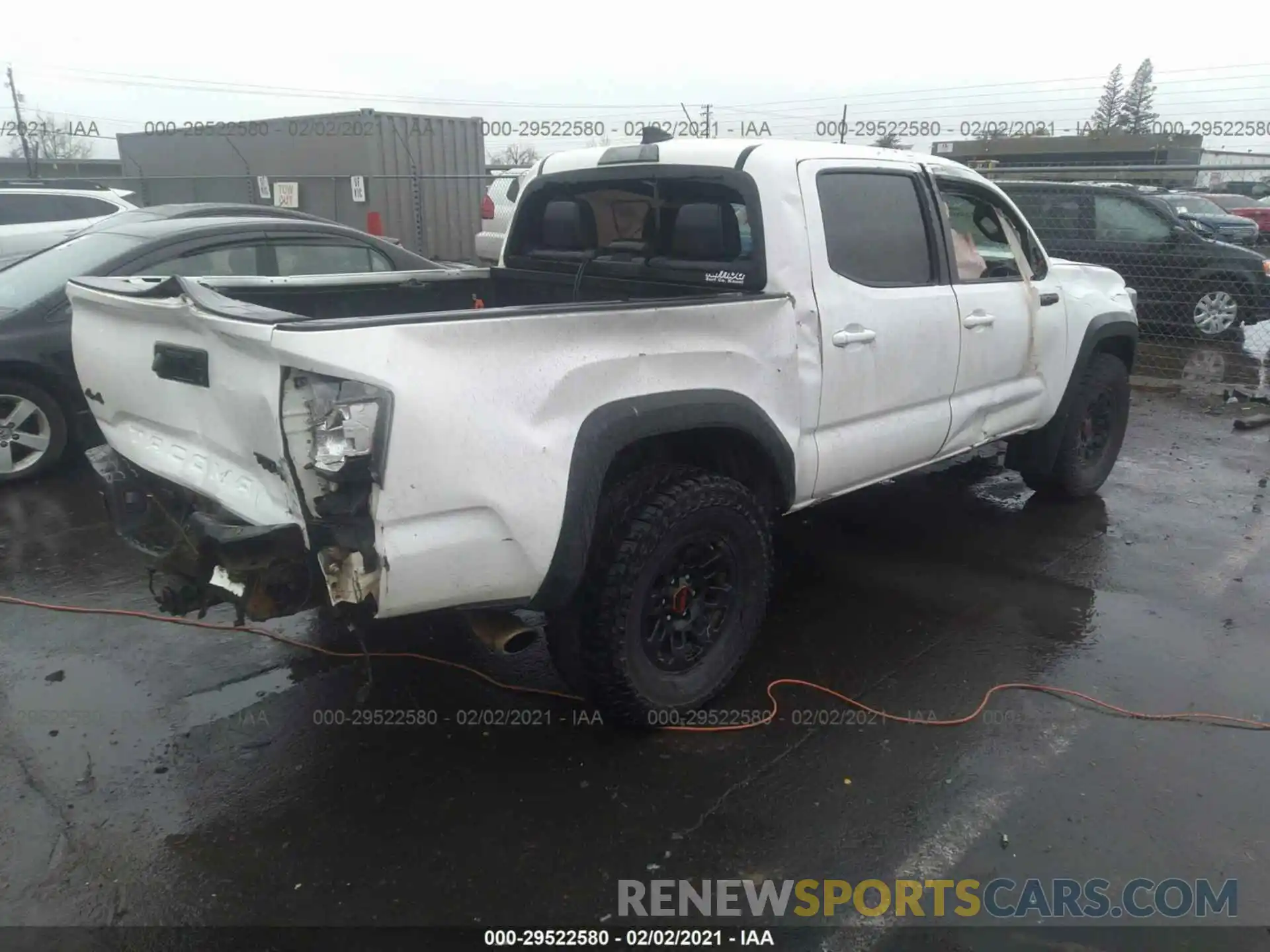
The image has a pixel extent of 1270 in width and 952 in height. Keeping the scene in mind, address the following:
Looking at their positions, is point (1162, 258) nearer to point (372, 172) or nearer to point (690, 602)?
point (690, 602)

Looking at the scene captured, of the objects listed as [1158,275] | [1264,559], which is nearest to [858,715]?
[1264,559]

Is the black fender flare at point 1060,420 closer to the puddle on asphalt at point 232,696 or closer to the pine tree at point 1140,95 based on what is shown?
the puddle on asphalt at point 232,696

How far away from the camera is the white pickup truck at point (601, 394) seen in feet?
8.21

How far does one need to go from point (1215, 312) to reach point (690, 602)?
9.99 meters

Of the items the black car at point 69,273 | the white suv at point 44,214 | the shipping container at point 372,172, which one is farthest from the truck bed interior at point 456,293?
the shipping container at point 372,172

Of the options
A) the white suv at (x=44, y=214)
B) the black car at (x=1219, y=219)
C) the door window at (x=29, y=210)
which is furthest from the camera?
the black car at (x=1219, y=219)

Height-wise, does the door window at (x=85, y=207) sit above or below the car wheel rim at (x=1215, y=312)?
above

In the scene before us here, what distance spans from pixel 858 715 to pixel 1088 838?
0.87 meters

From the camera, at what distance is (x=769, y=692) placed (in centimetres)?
366

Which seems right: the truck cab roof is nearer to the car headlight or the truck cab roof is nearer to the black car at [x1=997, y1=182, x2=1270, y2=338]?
the car headlight

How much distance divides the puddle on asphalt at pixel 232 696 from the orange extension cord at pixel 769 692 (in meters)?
0.24

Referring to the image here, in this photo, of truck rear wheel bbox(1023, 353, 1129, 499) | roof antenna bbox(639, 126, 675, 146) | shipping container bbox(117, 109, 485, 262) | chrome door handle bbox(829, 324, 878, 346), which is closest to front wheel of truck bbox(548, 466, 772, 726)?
chrome door handle bbox(829, 324, 878, 346)

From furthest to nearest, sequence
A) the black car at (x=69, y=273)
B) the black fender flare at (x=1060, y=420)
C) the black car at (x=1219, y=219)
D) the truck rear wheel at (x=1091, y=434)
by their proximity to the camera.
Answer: the black car at (x=1219, y=219), the black car at (x=69, y=273), the truck rear wheel at (x=1091, y=434), the black fender flare at (x=1060, y=420)

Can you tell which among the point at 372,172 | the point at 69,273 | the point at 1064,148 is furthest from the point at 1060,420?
the point at 1064,148
